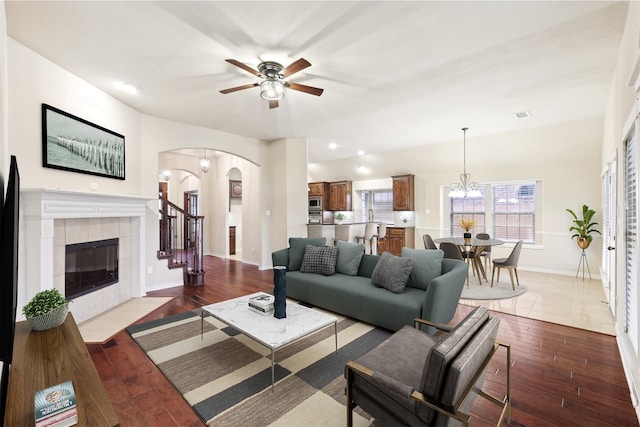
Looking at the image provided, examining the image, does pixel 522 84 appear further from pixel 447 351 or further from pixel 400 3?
pixel 447 351

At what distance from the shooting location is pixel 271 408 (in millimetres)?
2018

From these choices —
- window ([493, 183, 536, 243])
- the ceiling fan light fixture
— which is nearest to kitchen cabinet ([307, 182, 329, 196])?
window ([493, 183, 536, 243])

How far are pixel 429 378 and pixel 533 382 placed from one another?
1.67 m

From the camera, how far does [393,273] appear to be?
11.0 feet

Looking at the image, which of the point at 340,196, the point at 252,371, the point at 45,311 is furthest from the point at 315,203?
the point at 45,311

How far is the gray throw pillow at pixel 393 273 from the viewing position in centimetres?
329

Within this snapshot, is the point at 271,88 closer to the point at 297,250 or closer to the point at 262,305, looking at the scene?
the point at 262,305

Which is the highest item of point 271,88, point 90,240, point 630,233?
point 271,88

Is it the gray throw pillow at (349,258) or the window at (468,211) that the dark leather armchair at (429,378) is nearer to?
the gray throw pillow at (349,258)

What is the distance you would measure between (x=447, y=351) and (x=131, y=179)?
497 centimetres

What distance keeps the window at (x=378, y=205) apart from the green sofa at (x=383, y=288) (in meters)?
5.30

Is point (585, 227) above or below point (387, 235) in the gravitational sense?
above

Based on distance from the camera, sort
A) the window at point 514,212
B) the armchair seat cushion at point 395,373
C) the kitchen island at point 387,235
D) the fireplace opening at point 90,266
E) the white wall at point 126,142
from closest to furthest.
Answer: the armchair seat cushion at point 395,373, the white wall at point 126,142, the fireplace opening at point 90,266, the window at point 514,212, the kitchen island at point 387,235

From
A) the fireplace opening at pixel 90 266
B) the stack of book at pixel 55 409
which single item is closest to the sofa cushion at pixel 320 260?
the fireplace opening at pixel 90 266
